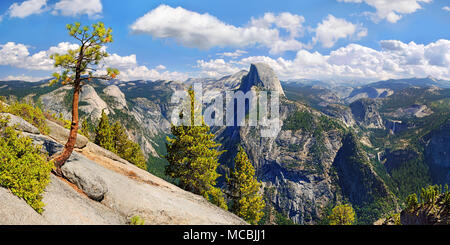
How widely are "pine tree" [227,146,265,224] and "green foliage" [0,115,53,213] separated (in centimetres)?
2897

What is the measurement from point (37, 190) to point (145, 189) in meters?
9.41

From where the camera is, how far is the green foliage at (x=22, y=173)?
433 inches

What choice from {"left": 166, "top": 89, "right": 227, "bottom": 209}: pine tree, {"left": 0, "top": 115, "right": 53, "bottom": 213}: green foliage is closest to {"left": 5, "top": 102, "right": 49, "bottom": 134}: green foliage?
{"left": 0, "top": 115, "right": 53, "bottom": 213}: green foliage

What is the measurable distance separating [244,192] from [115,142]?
34178 mm

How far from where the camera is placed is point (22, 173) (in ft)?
37.4

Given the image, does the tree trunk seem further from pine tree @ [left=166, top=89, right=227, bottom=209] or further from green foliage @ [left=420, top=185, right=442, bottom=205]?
green foliage @ [left=420, top=185, right=442, bottom=205]

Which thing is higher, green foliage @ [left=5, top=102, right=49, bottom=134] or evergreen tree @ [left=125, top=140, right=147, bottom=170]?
green foliage @ [left=5, top=102, right=49, bottom=134]

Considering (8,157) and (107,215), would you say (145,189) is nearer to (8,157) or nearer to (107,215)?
(107,215)

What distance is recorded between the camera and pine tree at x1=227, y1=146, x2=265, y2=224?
36.9m

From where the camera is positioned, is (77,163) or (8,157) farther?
(77,163)

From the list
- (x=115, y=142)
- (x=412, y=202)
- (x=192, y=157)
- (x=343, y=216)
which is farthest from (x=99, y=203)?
(x=343, y=216)

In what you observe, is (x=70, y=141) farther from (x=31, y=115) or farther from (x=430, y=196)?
(x=430, y=196)
